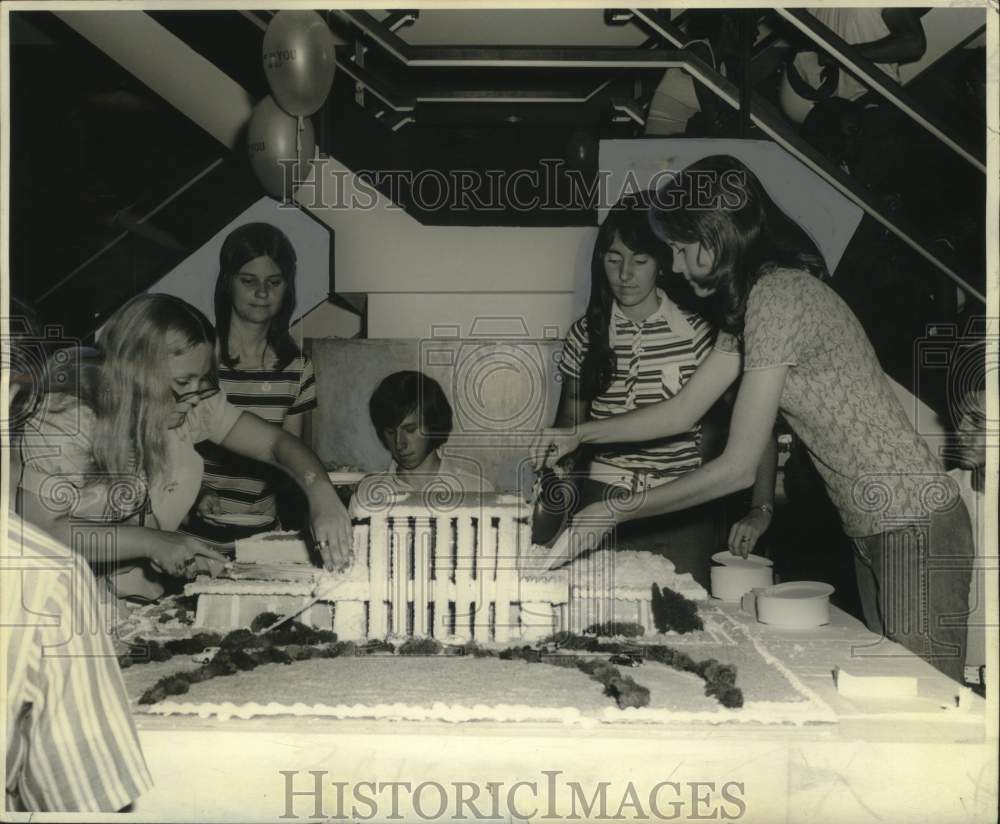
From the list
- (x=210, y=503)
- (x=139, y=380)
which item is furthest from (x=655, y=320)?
(x=139, y=380)

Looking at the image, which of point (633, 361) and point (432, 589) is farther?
point (633, 361)

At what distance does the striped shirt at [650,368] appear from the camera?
4.03 m

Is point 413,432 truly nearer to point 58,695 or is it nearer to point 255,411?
point 255,411

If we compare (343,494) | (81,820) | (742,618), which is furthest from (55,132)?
(742,618)

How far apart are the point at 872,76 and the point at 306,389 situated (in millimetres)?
2149

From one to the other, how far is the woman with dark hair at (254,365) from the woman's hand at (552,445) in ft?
2.59

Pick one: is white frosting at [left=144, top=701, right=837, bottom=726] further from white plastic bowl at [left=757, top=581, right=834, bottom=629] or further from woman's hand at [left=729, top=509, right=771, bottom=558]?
woman's hand at [left=729, top=509, right=771, bottom=558]

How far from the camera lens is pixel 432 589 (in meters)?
3.67

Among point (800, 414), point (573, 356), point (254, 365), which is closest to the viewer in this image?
point (800, 414)

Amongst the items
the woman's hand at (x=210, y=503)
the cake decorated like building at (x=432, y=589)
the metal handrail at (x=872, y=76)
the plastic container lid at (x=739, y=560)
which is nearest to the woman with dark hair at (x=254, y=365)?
the woman's hand at (x=210, y=503)

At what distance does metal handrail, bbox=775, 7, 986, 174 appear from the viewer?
3.79m

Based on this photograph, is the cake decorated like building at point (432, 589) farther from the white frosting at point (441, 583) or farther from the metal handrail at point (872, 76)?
the metal handrail at point (872, 76)

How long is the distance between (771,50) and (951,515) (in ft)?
5.66

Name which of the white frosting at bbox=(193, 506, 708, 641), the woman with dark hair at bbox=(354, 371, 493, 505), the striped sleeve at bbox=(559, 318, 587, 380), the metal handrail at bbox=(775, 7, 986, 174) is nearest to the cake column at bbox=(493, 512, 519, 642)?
the white frosting at bbox=(193, 506, 708, 641)
